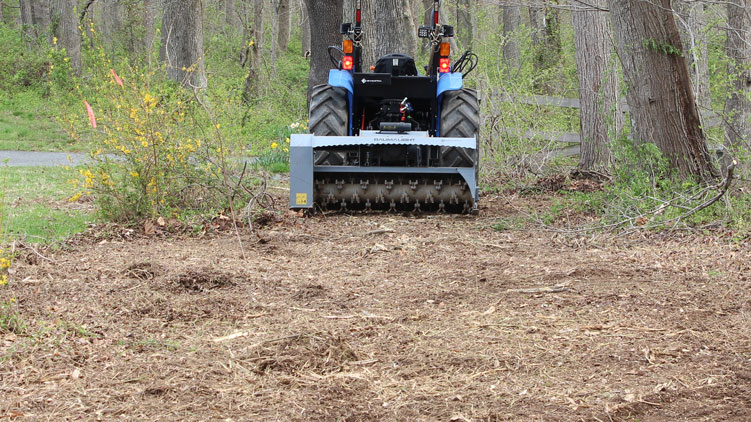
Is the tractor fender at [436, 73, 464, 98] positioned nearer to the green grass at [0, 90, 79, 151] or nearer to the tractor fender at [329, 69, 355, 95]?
the tractor fender at [329, 69, 355, 95]

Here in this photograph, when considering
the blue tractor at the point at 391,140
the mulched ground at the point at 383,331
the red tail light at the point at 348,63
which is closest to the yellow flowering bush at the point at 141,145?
the mulched ground at the point at 383,331

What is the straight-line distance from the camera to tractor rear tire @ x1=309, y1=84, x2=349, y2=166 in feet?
29.9

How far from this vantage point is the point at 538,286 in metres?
5.67

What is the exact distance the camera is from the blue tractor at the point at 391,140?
28.0 ft

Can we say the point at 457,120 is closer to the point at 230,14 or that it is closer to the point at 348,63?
the point at 348,63

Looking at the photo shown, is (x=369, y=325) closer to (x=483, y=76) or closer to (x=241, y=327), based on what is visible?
(x=241, y=327)

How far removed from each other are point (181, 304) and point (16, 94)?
61.7 ft

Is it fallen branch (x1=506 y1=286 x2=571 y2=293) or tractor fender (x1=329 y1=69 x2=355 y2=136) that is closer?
fallen branch (x1=506 y1=286 x2=571 y2=293)

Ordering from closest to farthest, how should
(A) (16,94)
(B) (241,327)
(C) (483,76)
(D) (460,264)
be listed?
1. (B) (241,327)
2. (D) (460,264)
3. (C) (483,76)
4. (A) (16,94)

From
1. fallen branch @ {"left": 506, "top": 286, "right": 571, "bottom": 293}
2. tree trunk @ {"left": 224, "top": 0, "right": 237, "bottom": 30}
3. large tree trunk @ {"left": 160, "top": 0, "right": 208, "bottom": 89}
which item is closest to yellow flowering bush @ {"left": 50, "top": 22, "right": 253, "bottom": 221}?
fallen branch @ {"left": 506, "top": 286, "right": 571, "bottom": 293}

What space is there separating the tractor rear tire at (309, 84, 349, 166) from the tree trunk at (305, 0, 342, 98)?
207 inches

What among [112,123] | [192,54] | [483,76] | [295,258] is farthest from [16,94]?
[295,258]

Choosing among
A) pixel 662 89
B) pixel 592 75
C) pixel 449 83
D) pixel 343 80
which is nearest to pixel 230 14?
pixel 592 75

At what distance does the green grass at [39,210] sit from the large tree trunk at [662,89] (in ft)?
17.8
